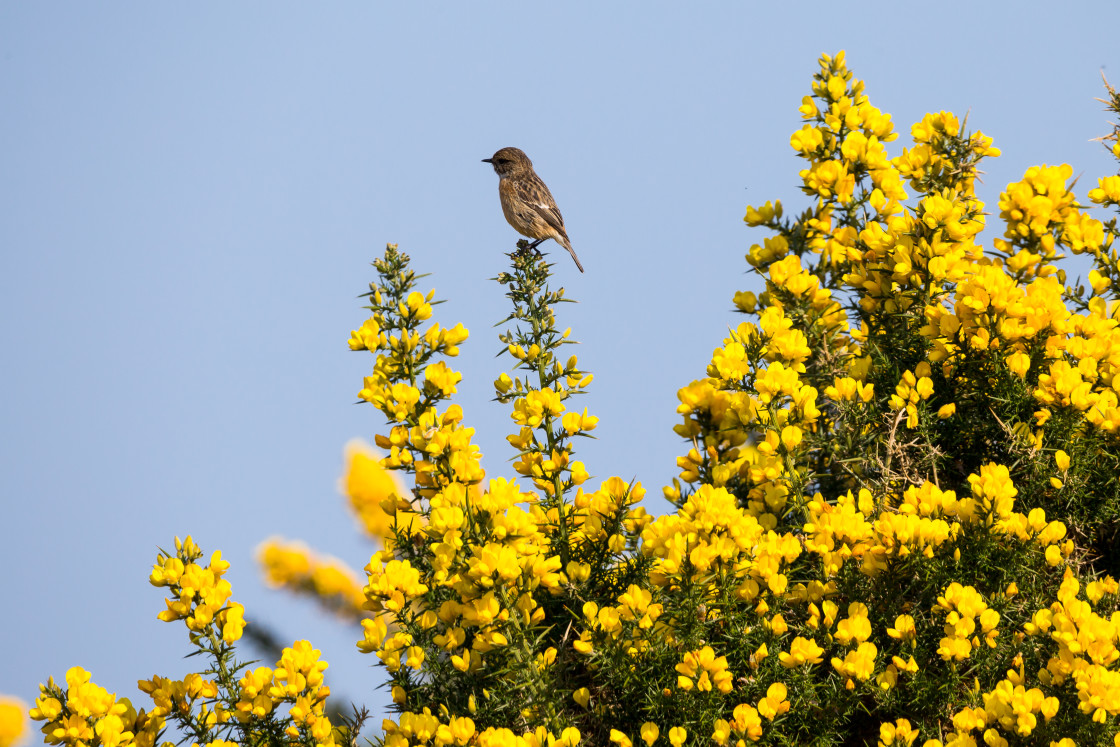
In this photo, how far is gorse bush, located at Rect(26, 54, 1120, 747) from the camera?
2541 millimetres

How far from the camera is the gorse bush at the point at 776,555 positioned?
2.54 m

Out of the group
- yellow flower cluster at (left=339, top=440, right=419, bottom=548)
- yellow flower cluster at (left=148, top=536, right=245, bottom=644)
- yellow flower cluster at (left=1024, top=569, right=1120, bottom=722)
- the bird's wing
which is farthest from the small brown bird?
yellow flower cluster at (left=1024, top=569, right=1120, bottom=722)

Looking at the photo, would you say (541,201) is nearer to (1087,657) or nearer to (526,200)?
(526,200)

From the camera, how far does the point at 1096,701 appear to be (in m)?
2.30

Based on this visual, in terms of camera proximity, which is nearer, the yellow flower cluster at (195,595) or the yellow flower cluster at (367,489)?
the yellow flower cluster at (195,595)

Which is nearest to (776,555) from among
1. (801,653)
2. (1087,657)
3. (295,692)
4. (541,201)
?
(801,653)

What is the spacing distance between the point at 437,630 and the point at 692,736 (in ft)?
2.60

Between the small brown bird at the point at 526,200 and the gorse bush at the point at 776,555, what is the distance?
3780 mm

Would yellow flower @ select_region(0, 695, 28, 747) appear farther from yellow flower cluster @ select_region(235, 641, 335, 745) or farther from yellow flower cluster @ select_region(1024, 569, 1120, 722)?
yellow flower cluster @ select_region(1024, 569, 1120, 722)

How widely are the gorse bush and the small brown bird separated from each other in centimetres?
378

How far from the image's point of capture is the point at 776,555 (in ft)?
8.77

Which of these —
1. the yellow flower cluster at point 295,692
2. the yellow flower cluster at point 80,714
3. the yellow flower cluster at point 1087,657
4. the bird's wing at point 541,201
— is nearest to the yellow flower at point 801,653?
the yellow flower cluster at point 1087,657

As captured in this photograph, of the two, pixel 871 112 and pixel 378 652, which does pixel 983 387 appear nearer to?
pixel 871 112

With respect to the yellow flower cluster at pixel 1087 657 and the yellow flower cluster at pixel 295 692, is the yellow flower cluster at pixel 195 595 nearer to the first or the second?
the yellow flower cluster at pixel 295 692
